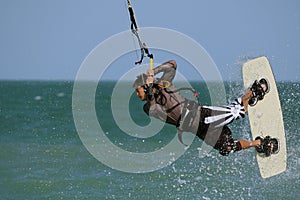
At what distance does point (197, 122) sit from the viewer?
705 cm

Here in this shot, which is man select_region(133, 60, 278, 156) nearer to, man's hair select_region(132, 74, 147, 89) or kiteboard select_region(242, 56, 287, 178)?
man's hair select_region(132, 74, 147, 89)

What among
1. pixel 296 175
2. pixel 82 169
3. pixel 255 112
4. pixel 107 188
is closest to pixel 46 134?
pixel 82 169

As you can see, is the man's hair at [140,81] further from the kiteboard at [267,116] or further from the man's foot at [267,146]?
the man's foot at [267,146]

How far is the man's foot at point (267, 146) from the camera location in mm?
7867

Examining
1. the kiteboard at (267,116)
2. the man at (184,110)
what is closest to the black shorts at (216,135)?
the man at (184,110)

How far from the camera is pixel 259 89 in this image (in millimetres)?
7711

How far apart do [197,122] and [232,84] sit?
233 centimetres

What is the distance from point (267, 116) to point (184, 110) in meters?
1.69

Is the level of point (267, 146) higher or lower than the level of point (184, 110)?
lower

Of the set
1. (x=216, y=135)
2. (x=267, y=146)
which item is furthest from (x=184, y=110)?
(x=267, y=146)

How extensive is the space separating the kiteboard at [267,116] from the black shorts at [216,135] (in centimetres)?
86

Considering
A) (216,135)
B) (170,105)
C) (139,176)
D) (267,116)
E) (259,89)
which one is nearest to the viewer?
(170,105)

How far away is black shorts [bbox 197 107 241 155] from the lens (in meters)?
7.09

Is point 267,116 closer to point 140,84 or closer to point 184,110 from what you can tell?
point 184,110
